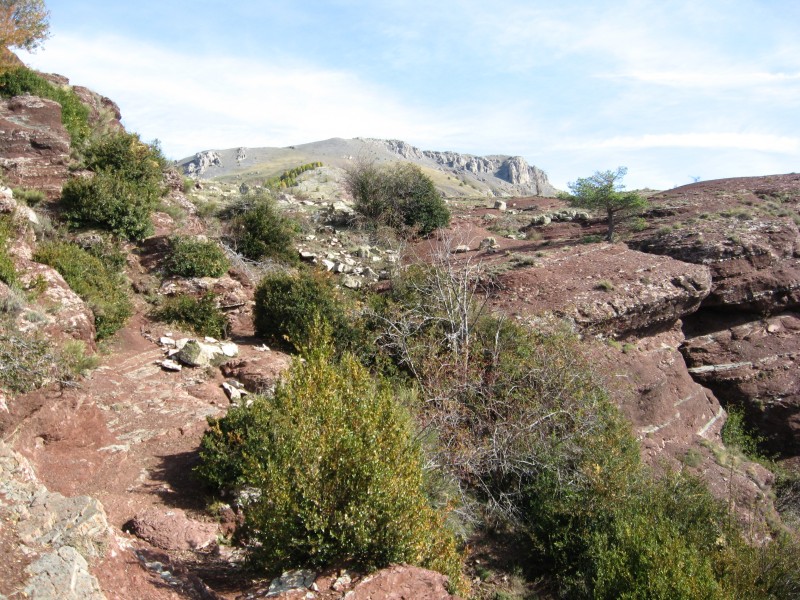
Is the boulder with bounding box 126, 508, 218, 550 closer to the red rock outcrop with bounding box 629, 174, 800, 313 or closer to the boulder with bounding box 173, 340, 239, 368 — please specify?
the boulder with bounding box 173, 340, 239, 368

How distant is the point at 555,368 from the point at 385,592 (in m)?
7.26

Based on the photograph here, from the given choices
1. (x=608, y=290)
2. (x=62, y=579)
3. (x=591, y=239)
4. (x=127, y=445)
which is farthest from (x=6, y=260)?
(x=591, y=239)

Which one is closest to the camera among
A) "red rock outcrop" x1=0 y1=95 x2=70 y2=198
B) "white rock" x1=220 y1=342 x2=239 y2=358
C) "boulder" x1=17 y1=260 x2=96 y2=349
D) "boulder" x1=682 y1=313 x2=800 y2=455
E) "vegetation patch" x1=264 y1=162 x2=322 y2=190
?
"boulder" x1=17 y1=260 x2=96 y2=349

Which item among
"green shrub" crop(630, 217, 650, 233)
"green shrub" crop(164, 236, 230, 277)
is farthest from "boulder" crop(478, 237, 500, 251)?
"green shrub" crop(164, 236, 230, 277)

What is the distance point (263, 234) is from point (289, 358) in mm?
6431

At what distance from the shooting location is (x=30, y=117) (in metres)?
15.9

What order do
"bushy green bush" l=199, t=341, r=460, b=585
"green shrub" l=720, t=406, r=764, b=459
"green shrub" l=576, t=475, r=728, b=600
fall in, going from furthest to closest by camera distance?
"green shrub" l=720, t=406, r=764, b=459
"green shrub" l=576, t=475, r=728, b=600
"bushy green bush" l=199, t=341, r=460, b=585

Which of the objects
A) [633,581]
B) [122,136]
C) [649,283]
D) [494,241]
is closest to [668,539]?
[633,581]

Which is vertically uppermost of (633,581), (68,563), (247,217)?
(247,217)

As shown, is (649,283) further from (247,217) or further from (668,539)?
(247,217)

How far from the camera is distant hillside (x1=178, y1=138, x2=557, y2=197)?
74.1 meters

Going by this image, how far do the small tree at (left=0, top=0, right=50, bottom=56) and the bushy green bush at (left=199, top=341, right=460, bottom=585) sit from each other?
19.8 meters

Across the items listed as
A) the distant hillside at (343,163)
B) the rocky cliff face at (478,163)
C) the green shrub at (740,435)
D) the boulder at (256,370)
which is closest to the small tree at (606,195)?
the green shrub at (740,435)

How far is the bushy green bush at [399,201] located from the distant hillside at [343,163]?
34.5 meters
